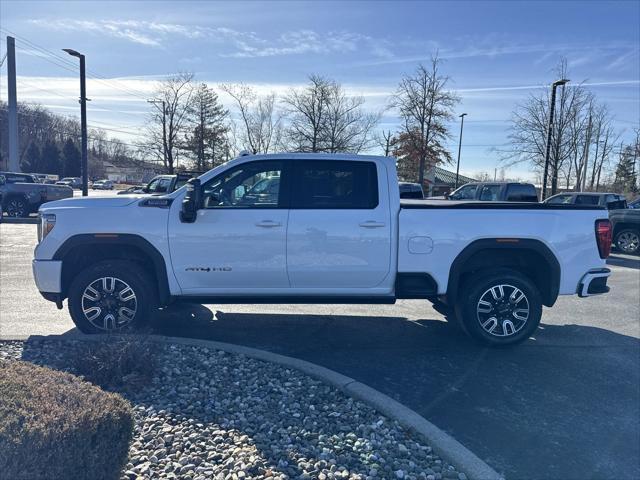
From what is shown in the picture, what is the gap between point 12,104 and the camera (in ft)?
101

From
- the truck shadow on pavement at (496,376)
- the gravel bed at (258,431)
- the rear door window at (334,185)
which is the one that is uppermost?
the rear door window at (334,185)

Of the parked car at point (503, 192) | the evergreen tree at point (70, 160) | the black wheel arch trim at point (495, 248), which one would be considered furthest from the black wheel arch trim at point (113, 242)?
the evergreen tree at point (70, 160)

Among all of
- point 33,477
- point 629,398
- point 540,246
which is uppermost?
point 540,246

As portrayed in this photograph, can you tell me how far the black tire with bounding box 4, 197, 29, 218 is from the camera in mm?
19938

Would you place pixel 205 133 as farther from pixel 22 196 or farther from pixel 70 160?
pixel 70 160

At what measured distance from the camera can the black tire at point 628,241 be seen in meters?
14.5

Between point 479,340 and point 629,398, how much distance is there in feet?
5.00

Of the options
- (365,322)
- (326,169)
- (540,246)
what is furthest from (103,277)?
(540,246)

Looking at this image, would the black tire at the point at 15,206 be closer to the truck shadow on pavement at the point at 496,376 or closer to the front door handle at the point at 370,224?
Answer: the truck shadow on pavement at the point at 496,376

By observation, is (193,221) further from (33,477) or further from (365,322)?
(33,477)

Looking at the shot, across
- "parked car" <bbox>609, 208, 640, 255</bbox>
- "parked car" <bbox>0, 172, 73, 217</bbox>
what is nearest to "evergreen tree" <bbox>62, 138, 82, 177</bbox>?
"parked car" <bbox>0, 172, 73, 217</bbox>

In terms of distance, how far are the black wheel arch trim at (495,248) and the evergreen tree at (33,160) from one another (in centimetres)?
9788

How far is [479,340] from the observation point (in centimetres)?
564

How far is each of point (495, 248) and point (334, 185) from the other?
1859 millimetres
